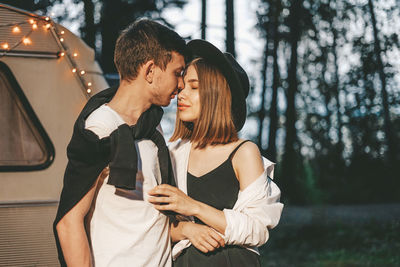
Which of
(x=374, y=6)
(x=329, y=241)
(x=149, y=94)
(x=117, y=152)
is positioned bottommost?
(x=329, y=241)

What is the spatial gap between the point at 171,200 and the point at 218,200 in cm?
40

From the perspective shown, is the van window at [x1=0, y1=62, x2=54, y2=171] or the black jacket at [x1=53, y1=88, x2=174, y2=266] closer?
the black jacket at [x1=53, y1=88, x2=174, y2=266]

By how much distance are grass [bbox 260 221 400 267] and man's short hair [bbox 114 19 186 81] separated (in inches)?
238

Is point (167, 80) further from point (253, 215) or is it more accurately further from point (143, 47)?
point (253, 215)

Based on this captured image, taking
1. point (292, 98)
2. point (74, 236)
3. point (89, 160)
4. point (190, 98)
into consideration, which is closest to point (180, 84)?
point (190, 98)

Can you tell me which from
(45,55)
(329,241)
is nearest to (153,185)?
(45,55)

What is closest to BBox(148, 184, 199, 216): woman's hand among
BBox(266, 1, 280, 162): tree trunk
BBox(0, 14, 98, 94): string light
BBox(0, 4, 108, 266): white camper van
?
BBox(0, 4, 108, 266): white camper van

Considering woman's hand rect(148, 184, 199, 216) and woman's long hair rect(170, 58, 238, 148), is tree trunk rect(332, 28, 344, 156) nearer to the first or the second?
woman's long hair rect(170, 58, 238, 148)

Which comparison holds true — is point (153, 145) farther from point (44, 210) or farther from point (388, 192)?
point (388, 192)

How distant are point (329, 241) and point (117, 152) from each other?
846 centimetres

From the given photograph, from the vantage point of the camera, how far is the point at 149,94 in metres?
2.36

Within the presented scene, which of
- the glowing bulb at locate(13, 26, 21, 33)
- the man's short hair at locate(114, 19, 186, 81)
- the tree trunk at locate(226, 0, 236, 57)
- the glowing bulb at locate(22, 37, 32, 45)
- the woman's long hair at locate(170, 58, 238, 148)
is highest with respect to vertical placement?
the tree trunk at locate(226, 0, 236, 57)

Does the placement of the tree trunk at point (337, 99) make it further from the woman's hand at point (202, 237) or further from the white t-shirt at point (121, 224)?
the white t-shirt at point (121, 224)

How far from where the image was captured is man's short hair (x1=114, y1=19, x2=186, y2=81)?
7.58ft
